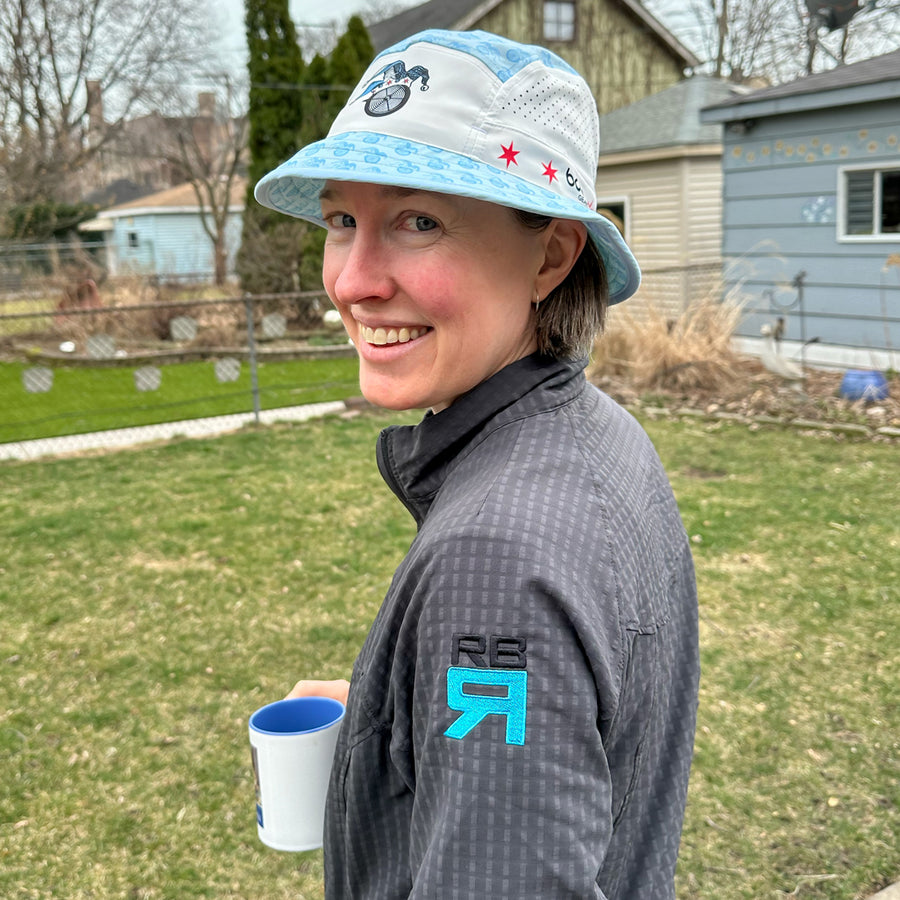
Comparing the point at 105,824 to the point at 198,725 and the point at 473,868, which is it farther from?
Answer: the point at 473,868

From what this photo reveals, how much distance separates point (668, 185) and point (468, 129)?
15.3 m

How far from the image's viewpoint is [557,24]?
89.4 feet

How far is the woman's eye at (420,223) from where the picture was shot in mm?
1185

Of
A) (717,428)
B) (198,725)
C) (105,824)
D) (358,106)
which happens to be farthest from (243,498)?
(358,106)

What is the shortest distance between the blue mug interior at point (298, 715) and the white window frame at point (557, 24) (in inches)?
1108

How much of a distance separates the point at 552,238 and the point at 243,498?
6.09 metres

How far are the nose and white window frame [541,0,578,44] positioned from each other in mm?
28241

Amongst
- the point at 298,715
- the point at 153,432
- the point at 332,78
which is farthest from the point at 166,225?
the point at 298,715

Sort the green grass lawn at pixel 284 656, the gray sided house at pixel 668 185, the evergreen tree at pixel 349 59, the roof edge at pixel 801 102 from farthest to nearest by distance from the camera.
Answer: the evergreen tree at pixel 349 59
the gray sided house at pixel 668 185
the roof edge at pixel 801 102
the green grass lawn at pixel 284 656

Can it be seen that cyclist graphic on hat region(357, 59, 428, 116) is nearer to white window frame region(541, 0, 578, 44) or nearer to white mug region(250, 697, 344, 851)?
white mug region(250, 697, 344, 851)

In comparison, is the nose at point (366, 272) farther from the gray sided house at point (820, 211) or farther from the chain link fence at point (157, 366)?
the gray sided house at point (820, 211)

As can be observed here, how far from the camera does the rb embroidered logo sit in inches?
35.4

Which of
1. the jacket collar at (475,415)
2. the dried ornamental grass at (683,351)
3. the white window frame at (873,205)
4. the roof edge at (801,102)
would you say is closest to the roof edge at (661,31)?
the roof edge at (801,102)

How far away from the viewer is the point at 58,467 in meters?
8.41
